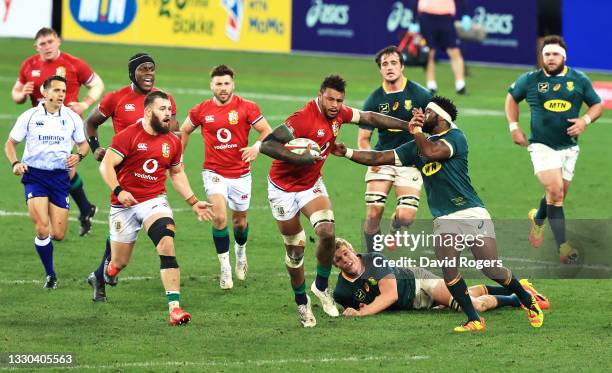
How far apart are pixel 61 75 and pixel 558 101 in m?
6.92

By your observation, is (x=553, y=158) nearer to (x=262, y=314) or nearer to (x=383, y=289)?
(x=383, y=289)

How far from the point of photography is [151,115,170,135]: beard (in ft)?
47.6

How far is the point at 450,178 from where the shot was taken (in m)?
13.9

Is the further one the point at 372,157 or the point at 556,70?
the point at 556,70

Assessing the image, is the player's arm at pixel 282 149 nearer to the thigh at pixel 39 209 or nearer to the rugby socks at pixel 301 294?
the rugby socks at pixel 301 294

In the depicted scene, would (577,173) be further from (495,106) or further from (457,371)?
(457,371)

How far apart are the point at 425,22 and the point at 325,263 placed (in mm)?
19182

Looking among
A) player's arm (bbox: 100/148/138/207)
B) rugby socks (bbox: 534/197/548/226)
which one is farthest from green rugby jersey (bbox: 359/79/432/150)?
player's arm (bbox: 100/148/138/207)

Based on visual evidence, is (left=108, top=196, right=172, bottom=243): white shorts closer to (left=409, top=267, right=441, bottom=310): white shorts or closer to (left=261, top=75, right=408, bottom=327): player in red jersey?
(left=261, top=75, right=408, bottom=327): player in red jersey

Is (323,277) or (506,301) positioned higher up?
(323,277)

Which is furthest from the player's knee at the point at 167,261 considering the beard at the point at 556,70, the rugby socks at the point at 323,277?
the beard at the point at 556,70

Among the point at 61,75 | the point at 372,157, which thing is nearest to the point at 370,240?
the point at 372,157

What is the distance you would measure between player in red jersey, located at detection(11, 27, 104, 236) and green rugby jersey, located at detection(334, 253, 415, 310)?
19.5 feet

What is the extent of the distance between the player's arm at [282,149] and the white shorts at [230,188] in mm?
2622
